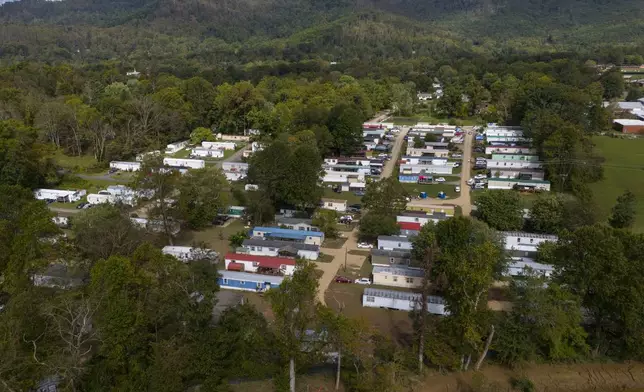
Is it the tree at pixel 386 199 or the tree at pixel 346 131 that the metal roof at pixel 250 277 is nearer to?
the tree at pixel 386 199

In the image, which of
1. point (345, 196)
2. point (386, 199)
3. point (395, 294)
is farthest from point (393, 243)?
point (345, 196)

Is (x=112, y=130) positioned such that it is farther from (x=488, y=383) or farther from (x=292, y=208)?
(x=488, y=383)

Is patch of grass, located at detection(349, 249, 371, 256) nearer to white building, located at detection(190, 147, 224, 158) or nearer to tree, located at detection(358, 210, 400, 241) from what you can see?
tree, located at detection(358, 210, 400, 241)

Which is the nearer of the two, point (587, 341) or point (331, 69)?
point (587, 341)

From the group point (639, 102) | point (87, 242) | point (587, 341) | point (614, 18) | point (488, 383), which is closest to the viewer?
point (488, 383)

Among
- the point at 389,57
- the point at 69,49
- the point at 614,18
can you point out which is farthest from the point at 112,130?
the point at 614,18

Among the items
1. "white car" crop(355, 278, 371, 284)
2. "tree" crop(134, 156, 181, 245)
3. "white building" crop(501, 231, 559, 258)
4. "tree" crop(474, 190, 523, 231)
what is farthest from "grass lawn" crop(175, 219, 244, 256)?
"white building" crop(501, 231, 559, 258)

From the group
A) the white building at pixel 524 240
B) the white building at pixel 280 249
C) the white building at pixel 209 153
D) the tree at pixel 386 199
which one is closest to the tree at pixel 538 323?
the white building at pixel 524 240
